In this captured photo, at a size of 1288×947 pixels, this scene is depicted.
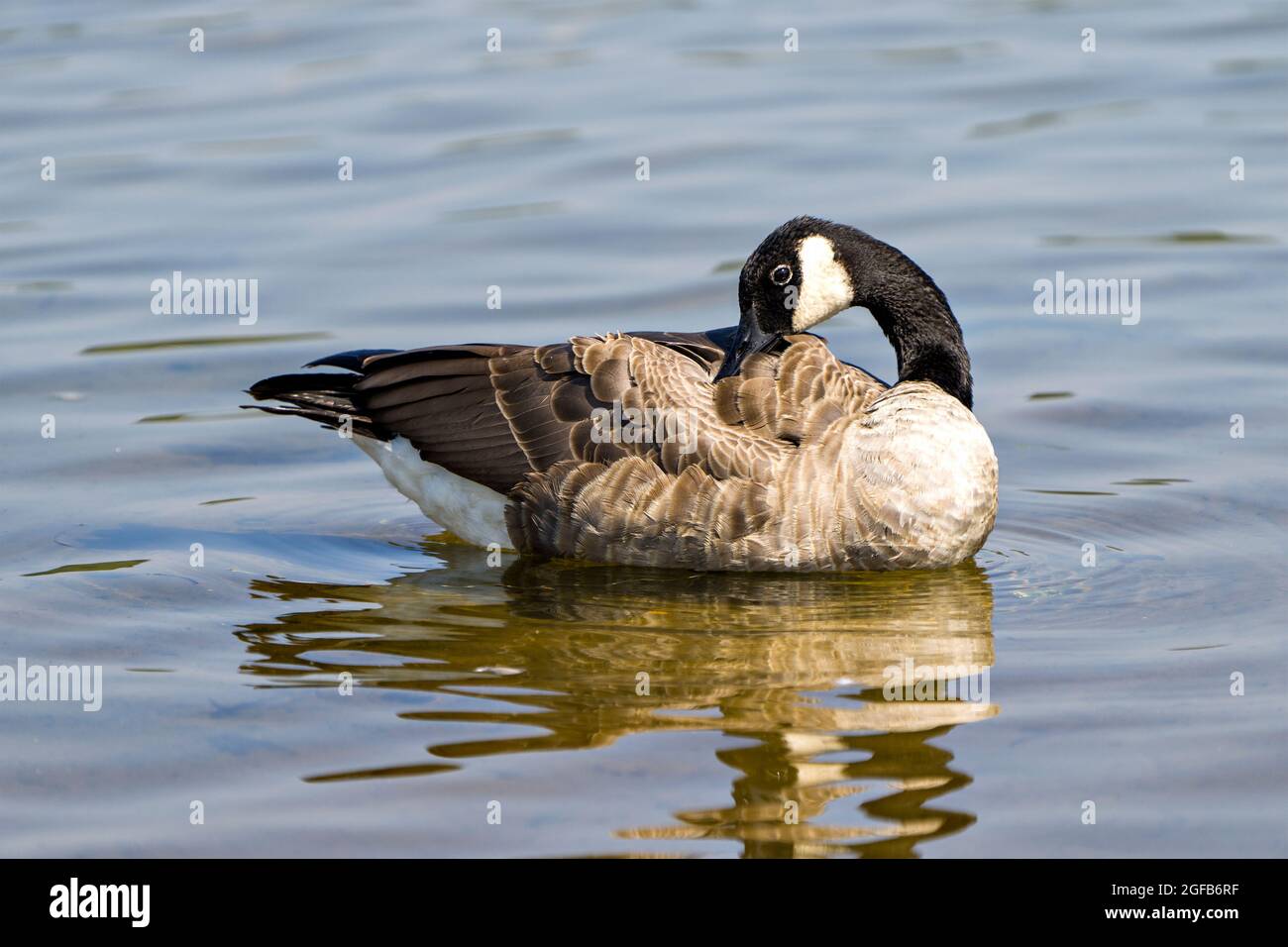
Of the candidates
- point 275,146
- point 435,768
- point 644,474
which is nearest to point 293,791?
point 435,768

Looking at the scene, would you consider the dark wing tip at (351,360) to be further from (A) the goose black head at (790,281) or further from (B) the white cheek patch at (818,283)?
(B) the white cheek patch at (818,283)

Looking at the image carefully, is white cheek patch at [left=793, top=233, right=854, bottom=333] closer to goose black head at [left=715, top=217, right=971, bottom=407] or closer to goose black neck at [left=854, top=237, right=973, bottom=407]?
goose black head at [left=715, top=217, right=971, bottom=407]

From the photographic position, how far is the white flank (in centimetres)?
1108

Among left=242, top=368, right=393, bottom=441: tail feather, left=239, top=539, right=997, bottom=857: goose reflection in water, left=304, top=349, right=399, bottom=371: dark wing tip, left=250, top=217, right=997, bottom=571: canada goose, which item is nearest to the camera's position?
left=239, top=539, right=997, bottom=857: goose reflection in water

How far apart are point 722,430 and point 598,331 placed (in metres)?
3.85

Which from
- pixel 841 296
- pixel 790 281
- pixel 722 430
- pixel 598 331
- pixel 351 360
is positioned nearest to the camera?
pixel 722 430

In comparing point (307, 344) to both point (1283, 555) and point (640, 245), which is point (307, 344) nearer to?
point (640, 245)

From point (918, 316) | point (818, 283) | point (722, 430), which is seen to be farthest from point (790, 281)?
point (722, 430)

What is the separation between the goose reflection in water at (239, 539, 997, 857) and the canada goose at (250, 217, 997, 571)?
0.84 feet

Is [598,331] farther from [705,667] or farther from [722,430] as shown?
[705,667]

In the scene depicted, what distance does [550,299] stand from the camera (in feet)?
48.4

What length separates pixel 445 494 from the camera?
1119 centimetres

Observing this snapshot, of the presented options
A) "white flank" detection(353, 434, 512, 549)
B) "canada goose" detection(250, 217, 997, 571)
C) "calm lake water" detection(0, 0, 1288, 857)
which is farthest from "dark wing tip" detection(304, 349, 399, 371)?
"calm lake water" detection(0, 0, 1288, 857)

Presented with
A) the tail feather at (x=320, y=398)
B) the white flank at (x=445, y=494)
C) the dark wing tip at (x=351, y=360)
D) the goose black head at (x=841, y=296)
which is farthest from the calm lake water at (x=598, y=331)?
the goose black head at (x=841, y=296)
